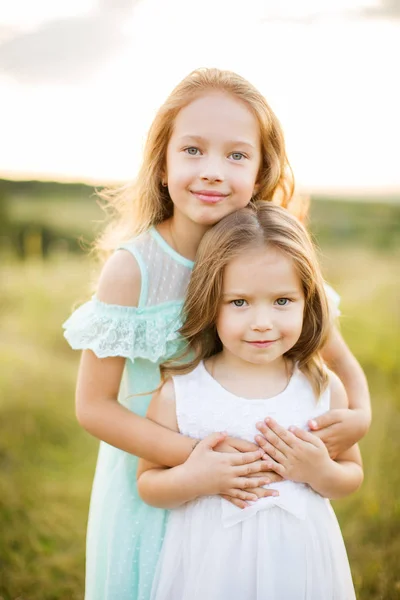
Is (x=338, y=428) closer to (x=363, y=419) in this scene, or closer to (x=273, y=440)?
(x=363, y=419)

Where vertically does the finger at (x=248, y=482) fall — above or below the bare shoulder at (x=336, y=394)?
below

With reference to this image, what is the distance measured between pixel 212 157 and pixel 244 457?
0.81 meters

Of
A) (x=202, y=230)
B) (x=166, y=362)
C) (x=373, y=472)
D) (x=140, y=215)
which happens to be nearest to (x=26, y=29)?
(x=140, y=215)

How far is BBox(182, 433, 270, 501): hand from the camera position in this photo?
164cm

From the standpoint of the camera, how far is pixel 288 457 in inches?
66.1

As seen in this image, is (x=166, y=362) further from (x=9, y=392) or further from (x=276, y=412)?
(x=9, y=392)

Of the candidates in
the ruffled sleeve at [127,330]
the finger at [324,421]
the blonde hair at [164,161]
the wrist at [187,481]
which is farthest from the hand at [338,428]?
the blonde hair at [164,161]

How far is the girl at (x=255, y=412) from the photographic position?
162 cm

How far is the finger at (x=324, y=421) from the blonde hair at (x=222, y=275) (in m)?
0.07

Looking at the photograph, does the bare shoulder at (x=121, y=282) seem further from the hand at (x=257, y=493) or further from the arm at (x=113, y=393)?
the hand at (x=257, y=493)

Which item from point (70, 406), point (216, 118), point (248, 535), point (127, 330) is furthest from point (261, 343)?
point (70, 406)

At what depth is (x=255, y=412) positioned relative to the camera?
170cm

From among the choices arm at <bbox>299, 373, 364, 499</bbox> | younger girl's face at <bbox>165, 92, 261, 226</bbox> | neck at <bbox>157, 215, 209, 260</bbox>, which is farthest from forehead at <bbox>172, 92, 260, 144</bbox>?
arm at <bbox>299, 373, 364, 499</bbox>

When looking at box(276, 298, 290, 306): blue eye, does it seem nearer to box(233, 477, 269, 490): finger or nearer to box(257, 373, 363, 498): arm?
box(257, 373, 363, 498): arm
